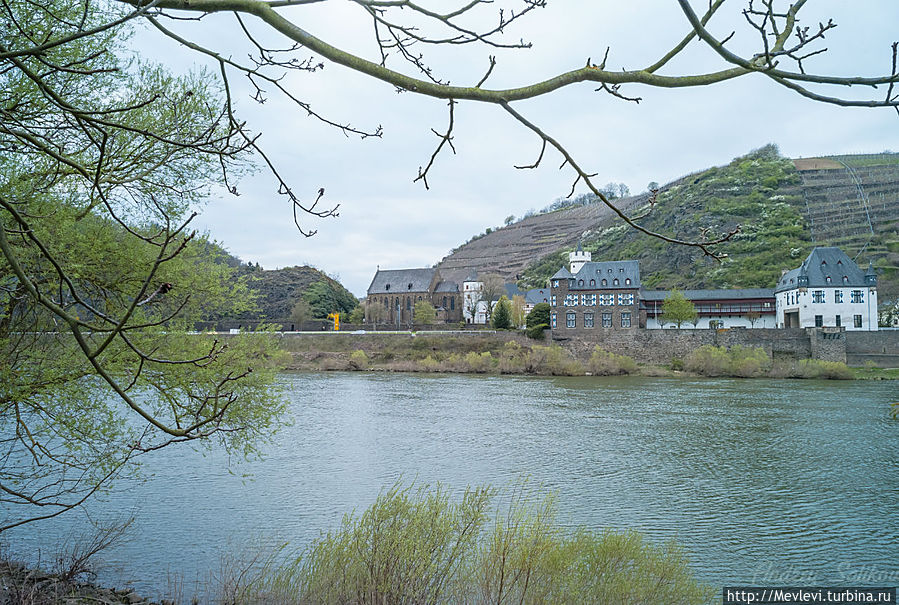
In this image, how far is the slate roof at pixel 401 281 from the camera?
72562mm

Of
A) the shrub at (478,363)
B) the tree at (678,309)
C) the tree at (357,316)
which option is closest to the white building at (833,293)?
the tree at (678,309)

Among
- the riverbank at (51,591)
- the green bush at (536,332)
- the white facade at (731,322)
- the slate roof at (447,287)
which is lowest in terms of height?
the riverbank at (51,591)

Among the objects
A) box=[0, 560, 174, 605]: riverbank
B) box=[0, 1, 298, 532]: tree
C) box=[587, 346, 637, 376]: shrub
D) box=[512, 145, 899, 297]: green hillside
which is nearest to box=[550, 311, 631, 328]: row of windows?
box=[587, 346, 637, 376]: shrub

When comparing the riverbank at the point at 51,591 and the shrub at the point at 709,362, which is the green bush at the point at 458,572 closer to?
the riverbank at the point at 51,591

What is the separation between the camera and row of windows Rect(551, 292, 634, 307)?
46.8 meters

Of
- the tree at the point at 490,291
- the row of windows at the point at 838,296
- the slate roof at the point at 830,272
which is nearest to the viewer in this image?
the row of windows at the point at 838,296

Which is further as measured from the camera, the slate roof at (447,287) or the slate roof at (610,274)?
the slate roof at (447,287)

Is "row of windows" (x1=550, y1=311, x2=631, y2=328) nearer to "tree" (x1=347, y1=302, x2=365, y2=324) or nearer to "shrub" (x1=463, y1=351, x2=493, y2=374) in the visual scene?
"shrub" (x1=463, y1=351, x2=493, y2=374)

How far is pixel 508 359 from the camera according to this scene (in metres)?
40.2

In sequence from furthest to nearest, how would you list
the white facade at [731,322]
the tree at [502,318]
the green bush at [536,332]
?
the tree at [502,318] < the white facade at [731,322] < the green bush at [536,332]

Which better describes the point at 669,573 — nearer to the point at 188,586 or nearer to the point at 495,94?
the point at 188,586

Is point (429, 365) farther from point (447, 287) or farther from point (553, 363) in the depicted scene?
point (447, 287)

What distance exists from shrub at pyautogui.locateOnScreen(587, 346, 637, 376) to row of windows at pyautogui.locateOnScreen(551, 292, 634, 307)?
327 inches

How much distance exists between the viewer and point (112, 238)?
23.2 ft
